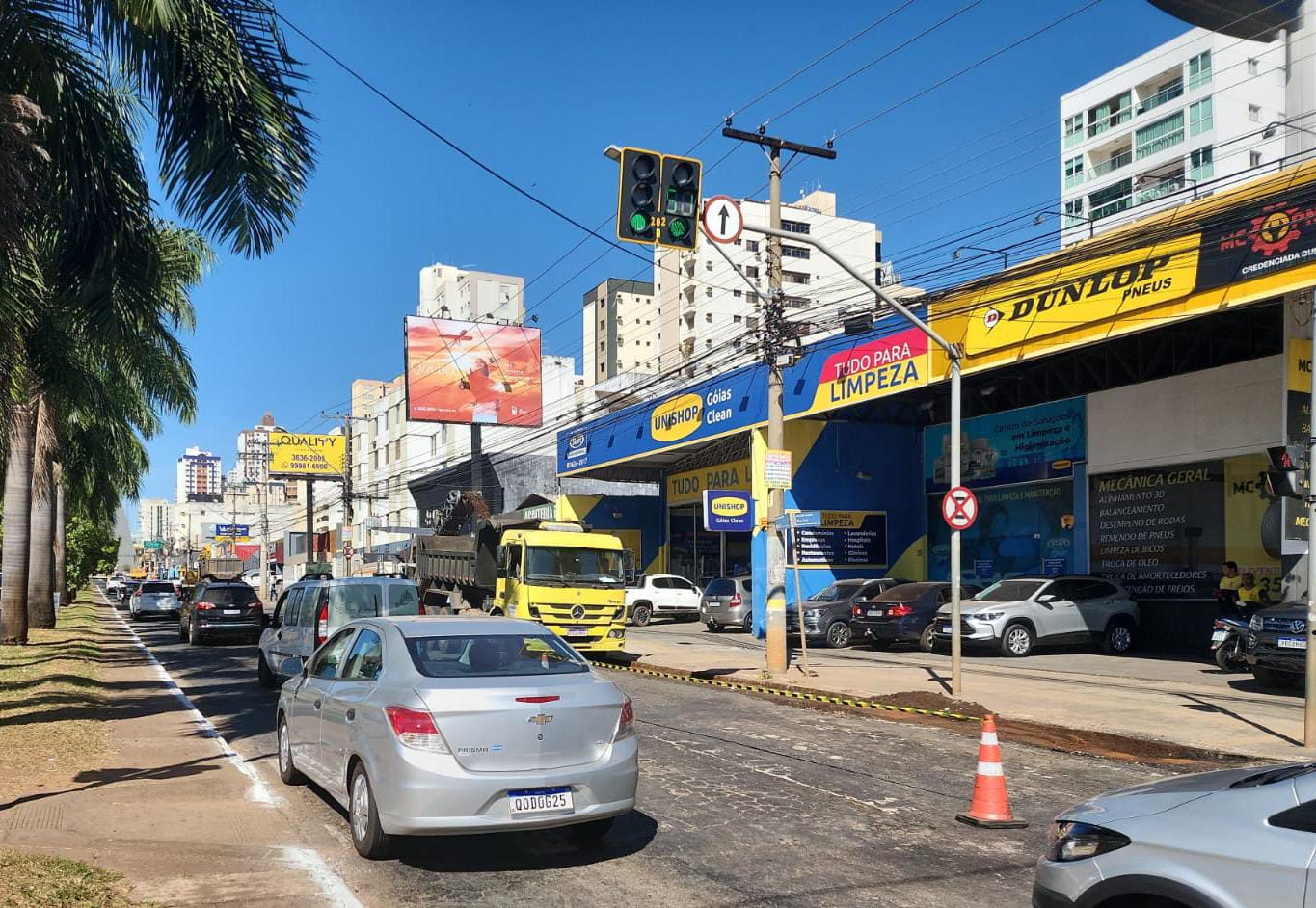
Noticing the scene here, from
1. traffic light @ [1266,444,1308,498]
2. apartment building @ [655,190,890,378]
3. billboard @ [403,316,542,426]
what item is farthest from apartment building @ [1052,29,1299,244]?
traffic light @ [1266,444,1308,498]

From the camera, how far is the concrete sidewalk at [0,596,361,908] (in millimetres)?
6031

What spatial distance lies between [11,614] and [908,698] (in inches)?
710

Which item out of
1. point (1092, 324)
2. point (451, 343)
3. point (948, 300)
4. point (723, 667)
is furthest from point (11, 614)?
point (451, 343)

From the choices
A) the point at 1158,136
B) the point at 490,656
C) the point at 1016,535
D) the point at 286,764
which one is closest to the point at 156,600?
the point at 1016,535

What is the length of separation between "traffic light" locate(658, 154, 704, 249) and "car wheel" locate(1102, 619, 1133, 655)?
1551 cm

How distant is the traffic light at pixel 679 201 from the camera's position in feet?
37.4

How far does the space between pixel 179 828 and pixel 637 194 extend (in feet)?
24.1

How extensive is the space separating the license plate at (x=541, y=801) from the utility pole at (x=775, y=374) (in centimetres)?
1161

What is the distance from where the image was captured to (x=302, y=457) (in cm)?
6644

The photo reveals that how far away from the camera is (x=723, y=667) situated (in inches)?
778

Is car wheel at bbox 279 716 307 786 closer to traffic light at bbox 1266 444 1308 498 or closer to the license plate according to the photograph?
the license plate

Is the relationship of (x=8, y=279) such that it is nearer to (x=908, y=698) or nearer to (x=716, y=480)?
(x=908, y=698)

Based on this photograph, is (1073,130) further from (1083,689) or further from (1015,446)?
(1083,689)

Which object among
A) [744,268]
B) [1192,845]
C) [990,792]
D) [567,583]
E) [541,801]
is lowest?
[990,792]
